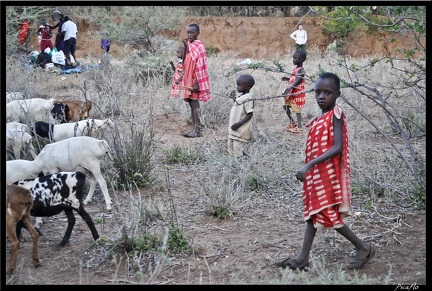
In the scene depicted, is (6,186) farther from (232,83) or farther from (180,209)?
(232,83)

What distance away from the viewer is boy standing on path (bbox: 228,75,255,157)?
5.79m

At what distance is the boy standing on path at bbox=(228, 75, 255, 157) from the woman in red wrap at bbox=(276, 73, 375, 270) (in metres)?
2.26

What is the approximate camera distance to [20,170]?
3596 mm

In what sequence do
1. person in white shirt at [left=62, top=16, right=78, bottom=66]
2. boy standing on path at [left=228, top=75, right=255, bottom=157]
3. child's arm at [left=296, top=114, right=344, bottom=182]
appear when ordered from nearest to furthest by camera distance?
1. child's arm at [left=296, top=114, right=344, bottom=182]
2. boy standing on path at [left=228, top=75, right=255, bottom=157]
3. person in white shirt at [left=62, top=16, right=78, bottom=66]

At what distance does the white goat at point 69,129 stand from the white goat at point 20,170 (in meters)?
0.98

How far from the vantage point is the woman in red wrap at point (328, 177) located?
3.44m

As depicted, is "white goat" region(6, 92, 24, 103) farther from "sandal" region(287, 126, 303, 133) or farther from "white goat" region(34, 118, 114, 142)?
"sandal" region(287, 126, 303, 133)

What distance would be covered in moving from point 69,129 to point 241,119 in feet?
5.72

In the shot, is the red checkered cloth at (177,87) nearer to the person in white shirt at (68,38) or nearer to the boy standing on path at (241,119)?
the boy standing on path at (241,119)

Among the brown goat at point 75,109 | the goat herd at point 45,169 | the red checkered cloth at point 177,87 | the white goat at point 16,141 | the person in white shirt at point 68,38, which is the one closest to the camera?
the goat herd at point 45,169

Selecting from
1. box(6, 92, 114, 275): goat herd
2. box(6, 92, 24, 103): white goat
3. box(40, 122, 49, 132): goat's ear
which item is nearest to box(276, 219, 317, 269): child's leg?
box(6, 92, 114, 275): goat herd

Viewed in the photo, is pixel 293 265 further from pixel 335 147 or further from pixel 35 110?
pixel 35 110

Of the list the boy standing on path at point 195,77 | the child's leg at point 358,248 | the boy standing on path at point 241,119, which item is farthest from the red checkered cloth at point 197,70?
the child's leg at point 358,248
